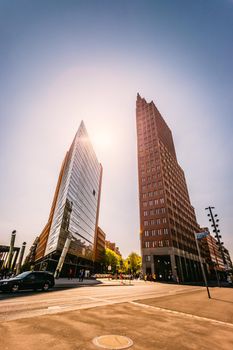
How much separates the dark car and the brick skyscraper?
44968 mm

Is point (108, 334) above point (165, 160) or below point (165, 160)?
below

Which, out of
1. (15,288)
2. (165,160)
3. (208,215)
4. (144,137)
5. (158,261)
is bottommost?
(15,288)

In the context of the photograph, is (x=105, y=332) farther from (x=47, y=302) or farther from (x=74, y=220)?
(x=74, y=220)

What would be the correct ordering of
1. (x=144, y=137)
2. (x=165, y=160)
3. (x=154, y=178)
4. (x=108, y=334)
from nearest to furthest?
(x=108, y=334) < (x=154, y=178) < (x=165, y=160) < (x=144, y=137)

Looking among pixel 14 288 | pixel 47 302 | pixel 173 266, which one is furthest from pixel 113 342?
pixel 173 266

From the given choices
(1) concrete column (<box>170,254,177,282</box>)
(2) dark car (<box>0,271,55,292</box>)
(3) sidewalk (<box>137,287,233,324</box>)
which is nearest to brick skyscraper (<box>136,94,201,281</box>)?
(1) concrete column (<box>170,254,177,282</box>)

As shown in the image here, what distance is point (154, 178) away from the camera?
6738 centimetres

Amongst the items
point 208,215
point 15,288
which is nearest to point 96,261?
point 208,215

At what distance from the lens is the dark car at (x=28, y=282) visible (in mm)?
11461

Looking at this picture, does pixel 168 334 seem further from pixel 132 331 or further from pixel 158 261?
pixel 158 261

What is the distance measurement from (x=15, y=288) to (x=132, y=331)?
10427 millimetres

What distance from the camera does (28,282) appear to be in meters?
12.5

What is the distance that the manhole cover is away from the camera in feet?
12.3

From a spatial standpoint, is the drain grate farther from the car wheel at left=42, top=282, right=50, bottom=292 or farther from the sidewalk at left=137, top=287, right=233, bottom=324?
the car wheel at left=42, top=282, right=50, bottom=292
